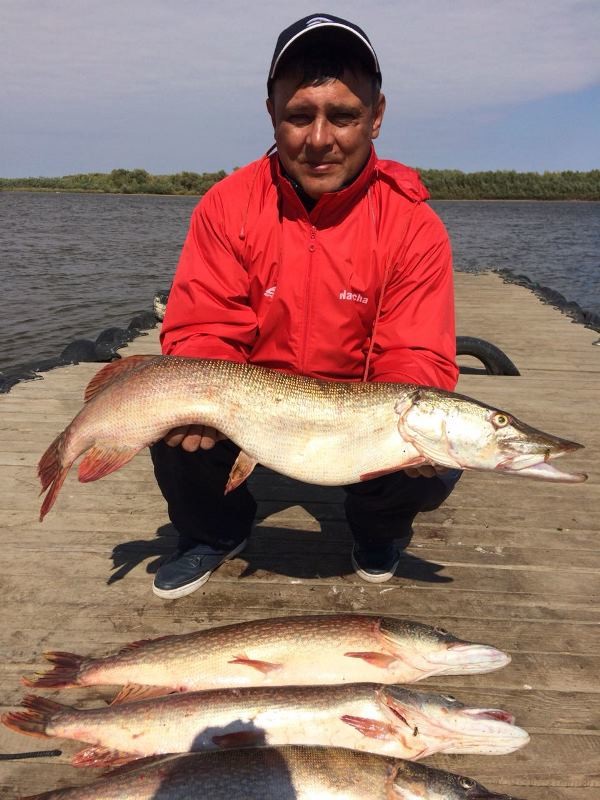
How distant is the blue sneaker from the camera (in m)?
3.37

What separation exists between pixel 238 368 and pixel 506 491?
2.53 meters

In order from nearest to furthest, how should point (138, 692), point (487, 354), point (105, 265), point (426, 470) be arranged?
point (138, 692), point (426, 470), point (487, 354), point (105, 265)

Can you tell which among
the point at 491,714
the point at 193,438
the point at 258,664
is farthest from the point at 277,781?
the point at 193,438

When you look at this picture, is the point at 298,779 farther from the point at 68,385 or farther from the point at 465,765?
the point at 68,385

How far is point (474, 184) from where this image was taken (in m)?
92.5

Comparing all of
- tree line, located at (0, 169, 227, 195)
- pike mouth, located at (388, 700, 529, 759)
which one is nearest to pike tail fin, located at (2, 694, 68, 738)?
pike mouth, located at (388, 700, 529, 759)

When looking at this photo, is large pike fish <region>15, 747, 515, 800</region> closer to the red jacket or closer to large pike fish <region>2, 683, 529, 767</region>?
large pike fish <region>2, 683, 529, 767</region>

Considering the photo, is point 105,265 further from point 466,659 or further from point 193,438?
point 466,659

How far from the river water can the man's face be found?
9.37 metres

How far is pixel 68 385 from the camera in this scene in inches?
260

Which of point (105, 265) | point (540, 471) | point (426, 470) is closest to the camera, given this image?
point (540, 471)

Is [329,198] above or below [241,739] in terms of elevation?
above

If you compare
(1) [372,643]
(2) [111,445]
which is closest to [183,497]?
(2) [111,445]

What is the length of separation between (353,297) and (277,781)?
7.24ft
